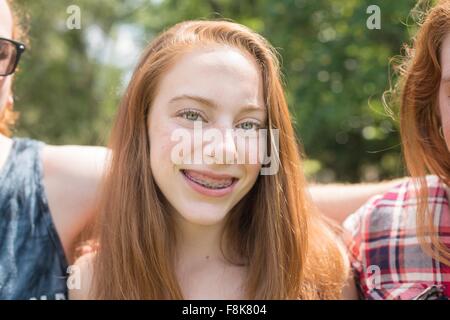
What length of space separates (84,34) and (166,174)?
11375mm

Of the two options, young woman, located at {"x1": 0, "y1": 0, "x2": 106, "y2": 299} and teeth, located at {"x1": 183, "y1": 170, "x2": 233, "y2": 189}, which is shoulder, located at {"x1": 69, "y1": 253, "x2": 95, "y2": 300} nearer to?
young woman, located at {"x1": 0, "y1": 0, "x2": 106, "y2": 299}

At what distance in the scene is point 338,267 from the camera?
195 cm

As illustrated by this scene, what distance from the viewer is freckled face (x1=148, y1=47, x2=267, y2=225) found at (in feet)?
5.76

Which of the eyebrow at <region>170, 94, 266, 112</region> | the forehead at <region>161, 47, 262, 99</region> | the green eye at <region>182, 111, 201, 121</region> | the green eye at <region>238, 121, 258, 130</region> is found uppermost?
the forehead at <region>161, 47, 262, 99</region>

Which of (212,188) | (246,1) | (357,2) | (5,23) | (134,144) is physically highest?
(246,1)

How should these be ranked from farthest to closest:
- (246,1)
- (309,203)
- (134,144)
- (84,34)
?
(84,34) < (246,1) < (309,203) < (134,144)

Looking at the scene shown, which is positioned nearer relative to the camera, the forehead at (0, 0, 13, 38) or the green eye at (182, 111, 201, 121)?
the green eye at (182, 111, 201, 121)

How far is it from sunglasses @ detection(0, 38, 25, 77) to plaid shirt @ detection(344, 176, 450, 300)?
1.30 metres

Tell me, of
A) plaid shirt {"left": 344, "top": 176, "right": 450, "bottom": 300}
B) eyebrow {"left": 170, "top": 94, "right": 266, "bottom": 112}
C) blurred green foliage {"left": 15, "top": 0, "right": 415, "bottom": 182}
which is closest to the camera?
eyebrow {"left": 170, "top": 94, "right": 266, "bottom": 112}

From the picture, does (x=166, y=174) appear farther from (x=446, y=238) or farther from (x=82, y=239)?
(x=446, y=238)

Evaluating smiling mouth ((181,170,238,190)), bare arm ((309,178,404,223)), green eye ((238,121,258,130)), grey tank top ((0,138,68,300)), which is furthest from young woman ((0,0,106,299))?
bare arm ((309,178,404,223))
